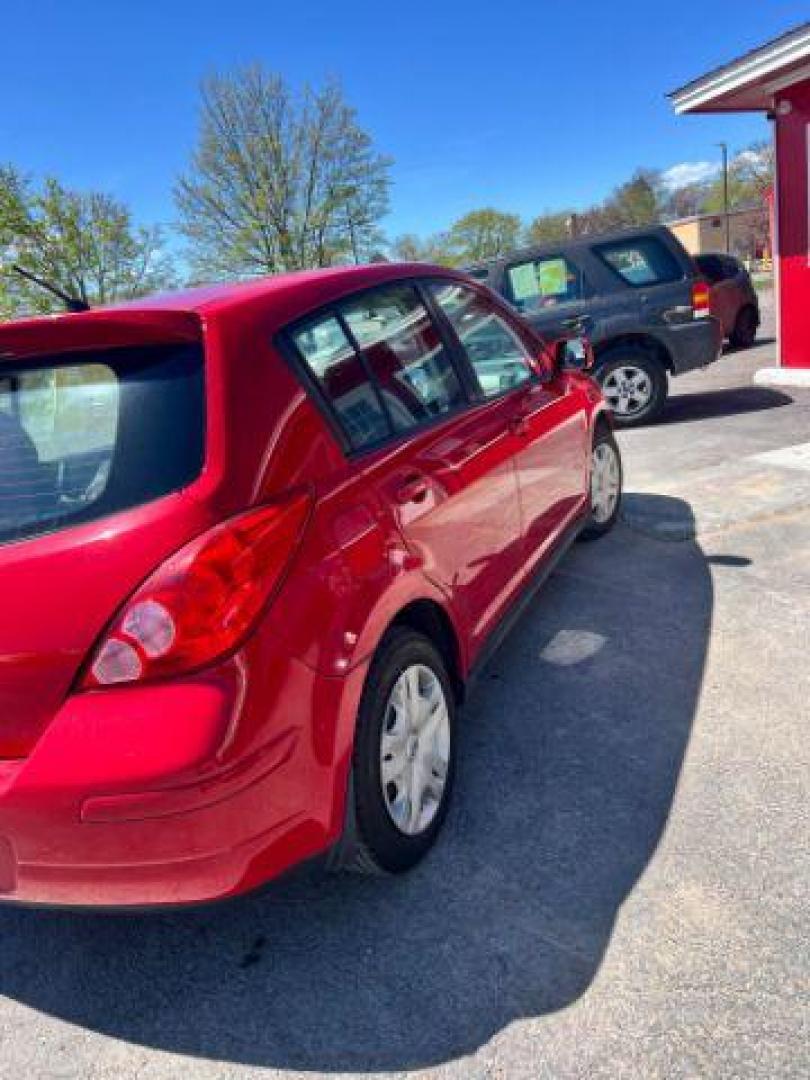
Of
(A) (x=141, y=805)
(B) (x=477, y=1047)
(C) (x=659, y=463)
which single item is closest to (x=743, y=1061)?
(B) (x=477, y=1047)

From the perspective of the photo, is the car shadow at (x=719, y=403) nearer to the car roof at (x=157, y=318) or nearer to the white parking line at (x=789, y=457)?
the white parking line at (x=789, y=457)

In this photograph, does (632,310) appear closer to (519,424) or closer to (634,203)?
A: (519,424)

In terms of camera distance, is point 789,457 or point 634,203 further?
point 634,203

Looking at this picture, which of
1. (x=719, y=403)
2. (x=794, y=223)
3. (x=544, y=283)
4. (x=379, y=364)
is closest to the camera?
(x=379, y=364)

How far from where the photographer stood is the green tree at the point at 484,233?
2756 inches

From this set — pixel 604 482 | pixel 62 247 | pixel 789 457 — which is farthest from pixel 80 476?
pixel 62 247

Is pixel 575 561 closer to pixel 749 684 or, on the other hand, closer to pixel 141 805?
pixel 749 684

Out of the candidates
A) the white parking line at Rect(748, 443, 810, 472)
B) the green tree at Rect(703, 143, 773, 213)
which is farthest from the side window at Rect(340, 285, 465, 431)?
the green tree at Rect(703, 143, 773, 213)

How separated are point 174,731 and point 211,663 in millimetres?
150

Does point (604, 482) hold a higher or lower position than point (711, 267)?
lower

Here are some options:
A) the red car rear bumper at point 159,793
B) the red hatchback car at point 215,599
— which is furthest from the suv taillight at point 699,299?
the red car rear bumper at point 159,793

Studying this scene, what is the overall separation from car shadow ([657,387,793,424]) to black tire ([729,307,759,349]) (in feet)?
12.8

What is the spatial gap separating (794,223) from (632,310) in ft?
9.02

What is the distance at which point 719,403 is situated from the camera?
927 centimetres
